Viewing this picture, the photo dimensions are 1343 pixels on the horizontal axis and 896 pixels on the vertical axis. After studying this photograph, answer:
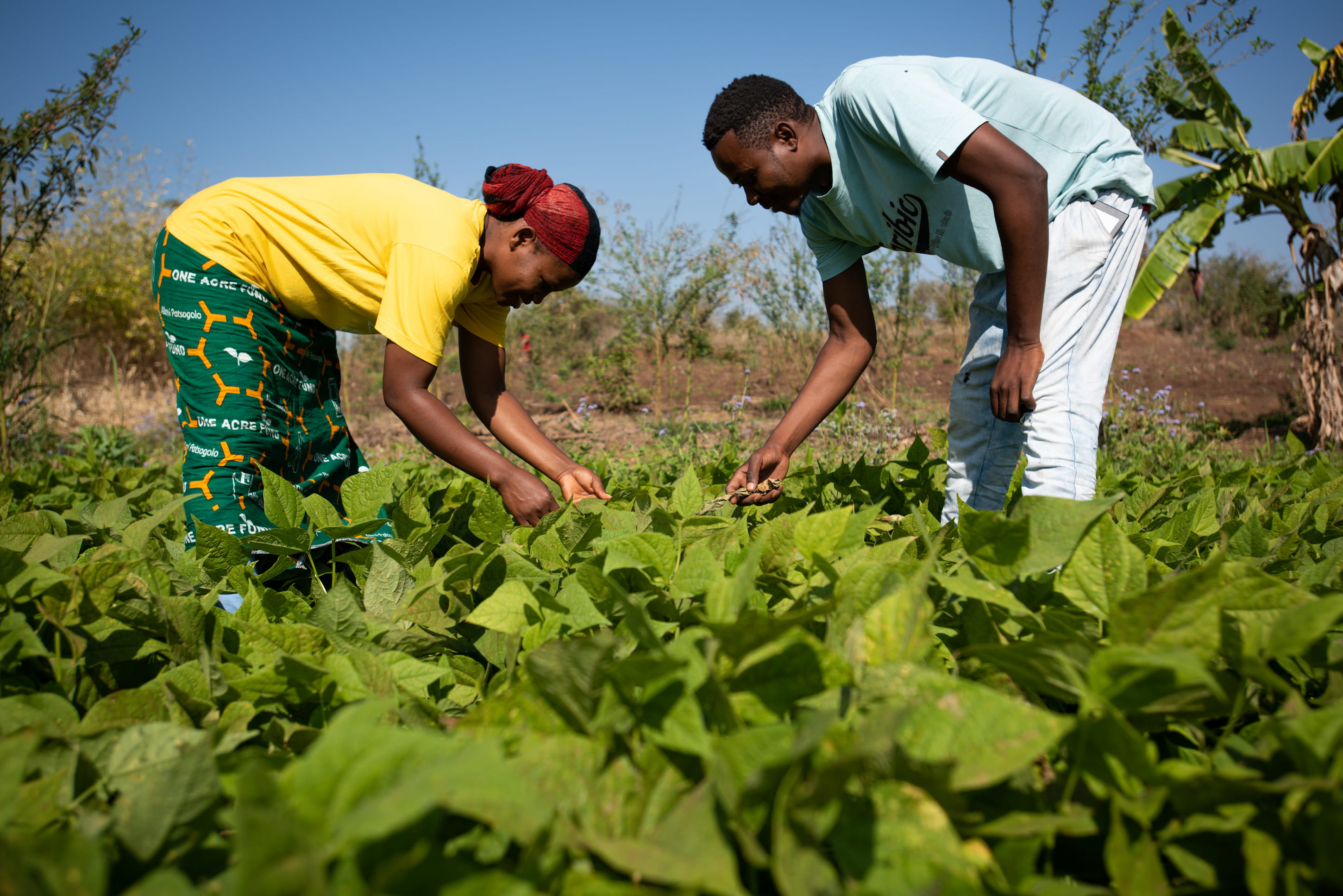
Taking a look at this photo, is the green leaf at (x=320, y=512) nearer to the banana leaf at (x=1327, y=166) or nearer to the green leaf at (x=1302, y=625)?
the green leaf at (x=1302, y=625)

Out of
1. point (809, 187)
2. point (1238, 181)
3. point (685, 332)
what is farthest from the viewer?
point (685, 332)

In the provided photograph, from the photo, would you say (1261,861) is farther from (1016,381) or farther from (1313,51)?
(1313,51)

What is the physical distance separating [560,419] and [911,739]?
30.0 feet

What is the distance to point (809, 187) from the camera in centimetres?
264

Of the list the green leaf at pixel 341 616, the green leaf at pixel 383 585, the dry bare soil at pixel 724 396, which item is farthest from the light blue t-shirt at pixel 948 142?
the dry bare soil at pixel 724 396

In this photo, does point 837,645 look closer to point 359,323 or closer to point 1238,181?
point 359,323

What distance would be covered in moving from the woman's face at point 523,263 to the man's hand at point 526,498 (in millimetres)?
749

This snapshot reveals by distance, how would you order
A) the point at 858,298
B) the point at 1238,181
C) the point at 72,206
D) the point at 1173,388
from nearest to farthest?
1. the point at 858,298
2. the point at 72,206
3. the point at 1238,181
4. the point at 1173,388

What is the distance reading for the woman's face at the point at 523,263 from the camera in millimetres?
2660

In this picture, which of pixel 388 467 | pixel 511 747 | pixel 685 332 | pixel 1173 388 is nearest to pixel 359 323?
pixel 388 467

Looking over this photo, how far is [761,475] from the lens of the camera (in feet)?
8.23

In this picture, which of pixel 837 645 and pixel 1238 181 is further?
pixel 1238 181

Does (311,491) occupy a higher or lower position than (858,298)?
lower

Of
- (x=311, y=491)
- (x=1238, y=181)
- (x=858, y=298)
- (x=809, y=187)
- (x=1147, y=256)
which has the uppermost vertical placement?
(x=1238, y=181)
